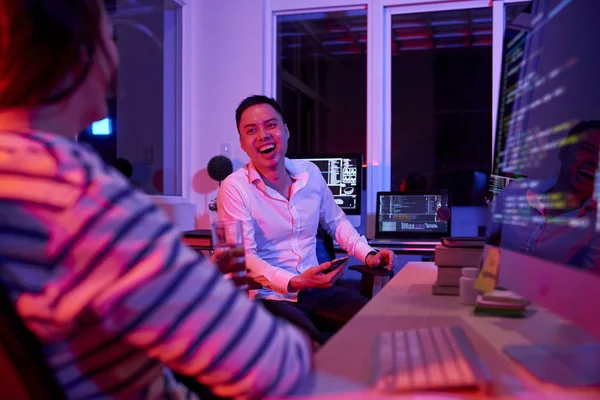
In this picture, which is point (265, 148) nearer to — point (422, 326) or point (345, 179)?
point (345, 179)

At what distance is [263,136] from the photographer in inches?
103

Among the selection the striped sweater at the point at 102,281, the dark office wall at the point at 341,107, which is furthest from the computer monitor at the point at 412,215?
the striped sweater at the point at 102,281

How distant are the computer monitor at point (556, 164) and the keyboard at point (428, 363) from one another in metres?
0.16

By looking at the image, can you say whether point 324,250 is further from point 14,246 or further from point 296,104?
point 296,104

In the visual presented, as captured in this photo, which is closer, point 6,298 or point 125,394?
point 6,298

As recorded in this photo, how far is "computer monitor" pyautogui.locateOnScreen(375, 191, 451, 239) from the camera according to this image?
12.1 feet

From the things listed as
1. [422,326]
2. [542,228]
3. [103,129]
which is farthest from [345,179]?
[542,228]

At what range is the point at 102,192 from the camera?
599 mm

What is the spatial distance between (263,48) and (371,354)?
3.75m

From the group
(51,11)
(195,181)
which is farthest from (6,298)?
(195,181)

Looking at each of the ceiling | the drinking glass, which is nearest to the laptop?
the ceiling

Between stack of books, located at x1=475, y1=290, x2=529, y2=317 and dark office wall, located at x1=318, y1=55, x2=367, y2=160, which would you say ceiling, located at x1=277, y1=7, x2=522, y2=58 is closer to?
dark office wall, located at x1=318, y1=55, x2=367, y2=160

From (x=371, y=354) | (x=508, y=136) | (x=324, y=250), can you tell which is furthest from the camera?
(x=324, y=250)

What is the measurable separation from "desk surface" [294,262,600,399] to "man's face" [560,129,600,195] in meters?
0.31
